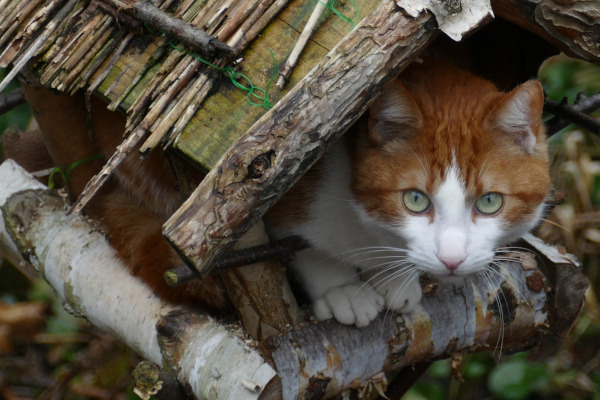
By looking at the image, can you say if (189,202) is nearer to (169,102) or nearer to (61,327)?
(169,102)

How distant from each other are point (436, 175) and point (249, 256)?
48cm

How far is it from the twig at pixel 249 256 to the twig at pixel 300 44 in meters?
0.41

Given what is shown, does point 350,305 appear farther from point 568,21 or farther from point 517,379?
point 517,379

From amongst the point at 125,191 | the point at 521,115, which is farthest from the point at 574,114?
the point at 125,191

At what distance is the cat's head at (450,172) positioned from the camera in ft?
5.29

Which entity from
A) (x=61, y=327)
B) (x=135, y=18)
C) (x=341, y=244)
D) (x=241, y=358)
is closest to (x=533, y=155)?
(x=341, y=244)

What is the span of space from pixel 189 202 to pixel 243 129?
0.92 ft

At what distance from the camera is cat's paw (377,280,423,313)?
196cm

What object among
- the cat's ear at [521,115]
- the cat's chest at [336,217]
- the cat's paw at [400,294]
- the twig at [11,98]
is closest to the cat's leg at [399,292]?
the cat's paw at [400,294]

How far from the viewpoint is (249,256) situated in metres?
1.73

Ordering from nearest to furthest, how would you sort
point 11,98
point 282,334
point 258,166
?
point 258,166 → point 282,334 → point 11,98

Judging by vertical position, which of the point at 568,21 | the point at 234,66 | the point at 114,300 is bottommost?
the point at 114,300

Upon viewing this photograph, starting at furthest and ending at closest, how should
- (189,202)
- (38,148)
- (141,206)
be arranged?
(38,148) → (141,206) → (189,202)

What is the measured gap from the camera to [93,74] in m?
1.74
